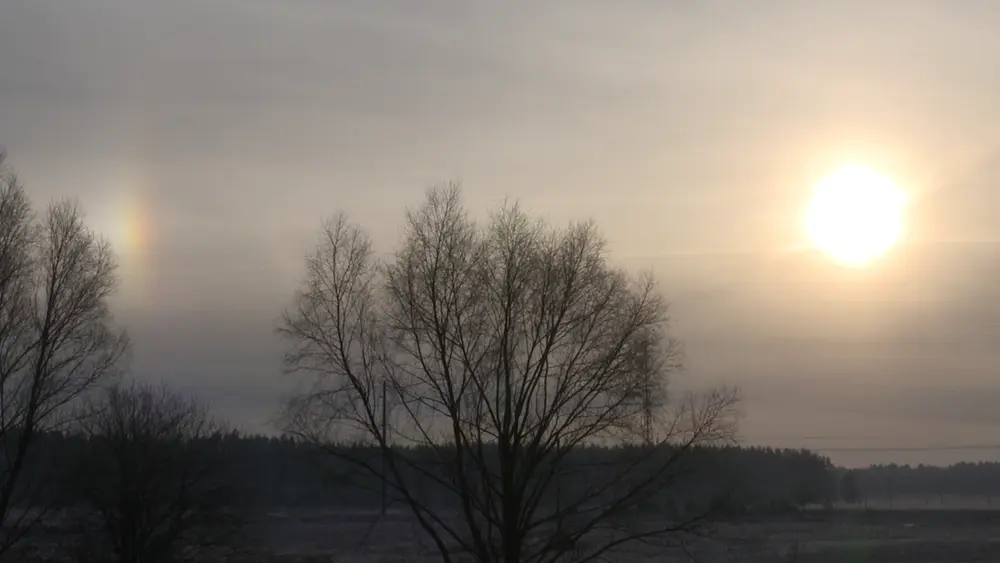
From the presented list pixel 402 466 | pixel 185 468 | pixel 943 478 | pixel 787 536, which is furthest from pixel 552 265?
pixel 943 478

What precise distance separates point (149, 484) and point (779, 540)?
39.1m

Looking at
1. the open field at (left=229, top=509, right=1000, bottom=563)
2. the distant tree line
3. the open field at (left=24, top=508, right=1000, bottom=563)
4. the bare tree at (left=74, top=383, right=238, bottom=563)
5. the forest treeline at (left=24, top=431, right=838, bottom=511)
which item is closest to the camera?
the forest treeline at (left=24, top=431, right=838, bottom=511)

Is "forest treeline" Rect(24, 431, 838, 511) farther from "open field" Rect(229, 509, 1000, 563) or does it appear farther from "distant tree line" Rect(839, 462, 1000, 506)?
"distant tree line" Rect(839, 462, 1000, 506)

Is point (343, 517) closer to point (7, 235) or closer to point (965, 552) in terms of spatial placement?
point (965, 552)

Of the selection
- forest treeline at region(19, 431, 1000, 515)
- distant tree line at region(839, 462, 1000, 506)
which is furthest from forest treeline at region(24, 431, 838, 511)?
distant tree line at region(839, 462, 1000, 506)

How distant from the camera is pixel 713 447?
26266mm

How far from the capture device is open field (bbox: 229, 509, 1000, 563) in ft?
171

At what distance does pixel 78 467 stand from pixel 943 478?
166792 millimetres

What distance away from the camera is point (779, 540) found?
6272cm

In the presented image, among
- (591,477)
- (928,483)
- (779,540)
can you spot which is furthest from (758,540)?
(928,483)

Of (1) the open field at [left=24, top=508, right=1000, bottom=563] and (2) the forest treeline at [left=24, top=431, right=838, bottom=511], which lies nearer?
(2) the forest treeline at [left=24, top=431, right=838, bottom=511]

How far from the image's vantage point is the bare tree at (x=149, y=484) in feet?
123

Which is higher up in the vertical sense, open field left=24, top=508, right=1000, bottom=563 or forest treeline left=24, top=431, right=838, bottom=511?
forest treeline left=24, top=431, right=838, bottom=511

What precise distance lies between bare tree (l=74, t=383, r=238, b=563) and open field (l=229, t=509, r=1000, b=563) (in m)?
6.21
